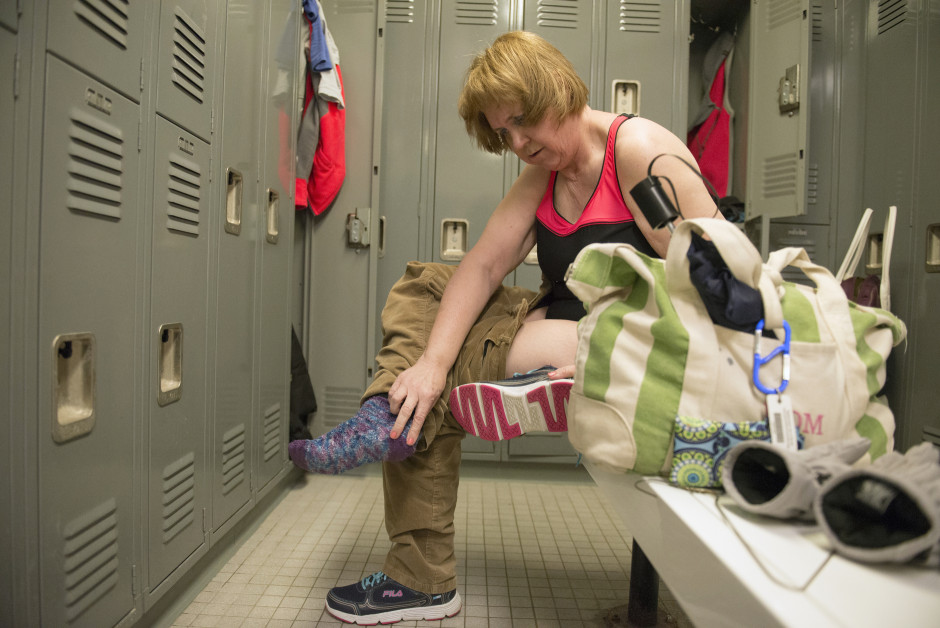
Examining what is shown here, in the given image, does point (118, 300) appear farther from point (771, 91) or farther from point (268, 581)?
point (771, 91)

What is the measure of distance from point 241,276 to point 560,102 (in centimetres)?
114

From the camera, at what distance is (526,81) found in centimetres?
113

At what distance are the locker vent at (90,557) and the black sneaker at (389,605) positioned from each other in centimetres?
51

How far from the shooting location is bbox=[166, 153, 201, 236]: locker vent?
1327 mm

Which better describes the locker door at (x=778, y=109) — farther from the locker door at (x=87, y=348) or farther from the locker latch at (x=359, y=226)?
the locker door at (x=87, y=348)

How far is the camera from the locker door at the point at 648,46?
2.63 metres

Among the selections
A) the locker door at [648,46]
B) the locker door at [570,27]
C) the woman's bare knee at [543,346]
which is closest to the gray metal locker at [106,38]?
the woman's bare knee at [543,346]

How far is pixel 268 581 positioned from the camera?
5.14 ft

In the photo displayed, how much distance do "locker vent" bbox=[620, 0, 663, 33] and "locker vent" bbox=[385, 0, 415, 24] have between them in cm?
97

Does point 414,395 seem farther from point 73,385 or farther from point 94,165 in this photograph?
point 94,165

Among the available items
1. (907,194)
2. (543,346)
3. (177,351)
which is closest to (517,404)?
(543,346)

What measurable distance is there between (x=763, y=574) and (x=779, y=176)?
2.53 meters

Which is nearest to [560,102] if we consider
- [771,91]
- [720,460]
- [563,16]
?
[720,460]

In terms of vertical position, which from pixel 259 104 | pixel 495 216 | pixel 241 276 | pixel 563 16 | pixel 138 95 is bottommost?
pixel 241 276
